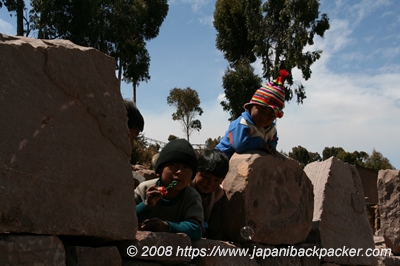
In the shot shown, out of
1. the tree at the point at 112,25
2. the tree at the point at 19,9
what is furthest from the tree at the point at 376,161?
the tree at the point at 19,9

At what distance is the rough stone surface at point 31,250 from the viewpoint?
1705mm

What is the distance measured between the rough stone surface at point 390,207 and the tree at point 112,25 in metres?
14.2

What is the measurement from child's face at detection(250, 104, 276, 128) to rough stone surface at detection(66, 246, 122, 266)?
1717 millimetres

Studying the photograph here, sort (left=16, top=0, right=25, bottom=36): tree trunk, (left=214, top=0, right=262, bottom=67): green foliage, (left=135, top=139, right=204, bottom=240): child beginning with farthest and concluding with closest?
(left=214, top=0, right=262, bottom=67): green foliage < (left=16, top=0, right=25, bottom=36): tree trunk < (left=135, top=139, right=204, bottom=240): child

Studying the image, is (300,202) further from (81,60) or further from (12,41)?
(12,41)

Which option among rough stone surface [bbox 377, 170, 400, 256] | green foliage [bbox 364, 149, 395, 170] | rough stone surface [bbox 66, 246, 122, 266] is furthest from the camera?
green foliage [bbox 364, 149, 395, 170]

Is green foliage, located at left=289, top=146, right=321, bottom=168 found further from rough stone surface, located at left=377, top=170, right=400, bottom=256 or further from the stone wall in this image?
the stone wall

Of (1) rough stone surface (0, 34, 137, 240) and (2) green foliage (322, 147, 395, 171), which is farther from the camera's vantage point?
(2) green foliage (322, 147, 395, 171)

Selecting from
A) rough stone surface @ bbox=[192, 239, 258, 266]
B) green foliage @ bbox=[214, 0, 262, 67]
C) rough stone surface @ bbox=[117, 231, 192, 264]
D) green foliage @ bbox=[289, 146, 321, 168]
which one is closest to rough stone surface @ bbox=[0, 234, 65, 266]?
rough stone surface @ bbox=[117, 231, 192, 264]

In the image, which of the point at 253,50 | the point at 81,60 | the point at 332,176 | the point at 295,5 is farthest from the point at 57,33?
the point at 81,60

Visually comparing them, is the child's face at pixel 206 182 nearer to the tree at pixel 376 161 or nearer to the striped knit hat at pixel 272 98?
the striped knit hat at pixel 272 98

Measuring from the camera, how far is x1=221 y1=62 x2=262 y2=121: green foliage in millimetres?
18438

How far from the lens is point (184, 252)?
2389mm

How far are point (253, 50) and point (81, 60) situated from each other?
19705 millimetres
